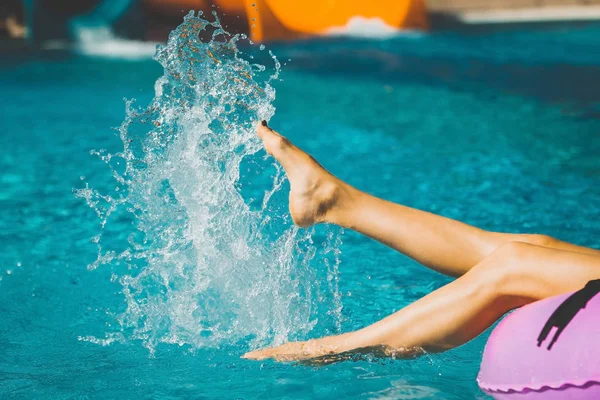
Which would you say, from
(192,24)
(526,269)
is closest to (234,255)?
(192,24)

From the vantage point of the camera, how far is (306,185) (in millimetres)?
2307

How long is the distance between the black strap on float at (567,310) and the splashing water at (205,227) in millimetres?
1018

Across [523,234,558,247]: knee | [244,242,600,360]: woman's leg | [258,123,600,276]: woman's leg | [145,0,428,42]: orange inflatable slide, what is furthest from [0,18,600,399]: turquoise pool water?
[145,0,428,42]: orange inflatable slide

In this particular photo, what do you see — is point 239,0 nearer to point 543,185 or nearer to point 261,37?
point 261,37

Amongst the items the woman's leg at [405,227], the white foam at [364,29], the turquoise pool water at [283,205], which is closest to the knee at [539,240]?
the woman's leg at [405,227]

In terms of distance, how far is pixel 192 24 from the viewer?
296 centimetres

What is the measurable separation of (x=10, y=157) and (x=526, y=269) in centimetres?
387

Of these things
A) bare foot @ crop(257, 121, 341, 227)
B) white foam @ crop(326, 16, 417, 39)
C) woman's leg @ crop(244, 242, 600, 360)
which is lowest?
woman's leg @ crop(244, 242, 600, 360)

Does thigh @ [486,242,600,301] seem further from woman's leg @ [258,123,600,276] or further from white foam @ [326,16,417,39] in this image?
white foam @ [326,16,417,39]

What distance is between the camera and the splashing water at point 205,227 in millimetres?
2686

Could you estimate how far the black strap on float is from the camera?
1735 millimetres

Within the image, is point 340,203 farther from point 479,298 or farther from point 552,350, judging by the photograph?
point 552,350

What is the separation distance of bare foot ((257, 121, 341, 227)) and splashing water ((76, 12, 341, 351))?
432 mm

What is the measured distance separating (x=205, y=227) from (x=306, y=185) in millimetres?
636
